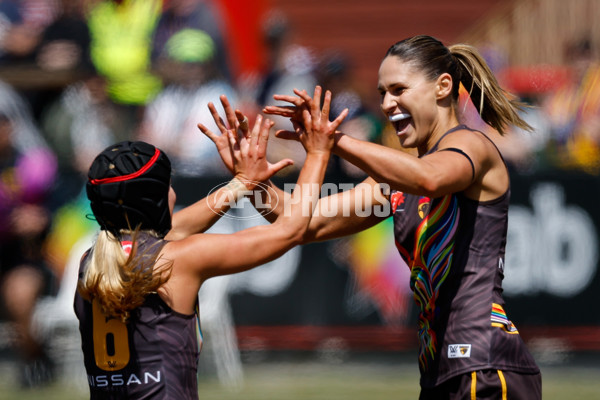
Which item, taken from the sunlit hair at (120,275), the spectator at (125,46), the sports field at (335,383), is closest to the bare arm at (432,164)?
the sunlit hair at (120,275)

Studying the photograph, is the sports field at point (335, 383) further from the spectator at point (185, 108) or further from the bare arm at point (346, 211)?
the bare arm at point (346, 211)

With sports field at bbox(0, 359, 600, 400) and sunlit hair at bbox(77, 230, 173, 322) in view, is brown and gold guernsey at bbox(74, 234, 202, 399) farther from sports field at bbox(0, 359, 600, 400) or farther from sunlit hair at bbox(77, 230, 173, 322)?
sports field at bbox(0, 359, 600, 400)

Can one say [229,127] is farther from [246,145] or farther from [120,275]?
[120,275]

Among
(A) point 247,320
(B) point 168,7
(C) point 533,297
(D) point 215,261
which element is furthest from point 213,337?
(D) point 215,261

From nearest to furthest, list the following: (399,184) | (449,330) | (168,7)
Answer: (399,184), (449,330), (168,7)

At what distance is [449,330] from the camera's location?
3.77m

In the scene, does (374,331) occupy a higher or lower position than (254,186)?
lower

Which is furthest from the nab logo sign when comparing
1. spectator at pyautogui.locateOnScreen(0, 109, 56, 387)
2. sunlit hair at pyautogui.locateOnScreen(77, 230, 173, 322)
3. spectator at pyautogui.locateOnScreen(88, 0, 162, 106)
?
spectator at pyautogui.locateOnScreen(88, 0, 162, 106)

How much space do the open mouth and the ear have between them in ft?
→ 0.52

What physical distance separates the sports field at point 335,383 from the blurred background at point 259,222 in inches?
1.0

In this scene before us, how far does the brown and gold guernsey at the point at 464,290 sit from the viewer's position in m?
3.72

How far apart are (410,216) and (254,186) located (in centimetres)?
67

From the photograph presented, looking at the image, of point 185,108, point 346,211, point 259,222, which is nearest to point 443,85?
point 346,211

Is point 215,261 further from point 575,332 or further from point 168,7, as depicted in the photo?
point 168,7
